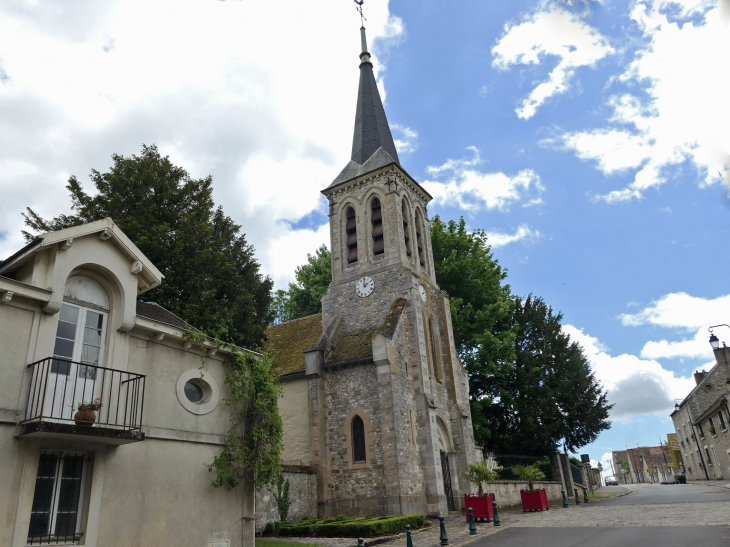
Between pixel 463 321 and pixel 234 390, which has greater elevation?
pixel 463 321

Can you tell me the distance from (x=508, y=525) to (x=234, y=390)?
10.0 metres

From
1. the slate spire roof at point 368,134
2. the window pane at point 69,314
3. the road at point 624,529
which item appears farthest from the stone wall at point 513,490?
the window pane at point 69,314

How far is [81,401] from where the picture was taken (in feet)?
27.5

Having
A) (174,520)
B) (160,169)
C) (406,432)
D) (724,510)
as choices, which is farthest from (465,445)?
(160,169)

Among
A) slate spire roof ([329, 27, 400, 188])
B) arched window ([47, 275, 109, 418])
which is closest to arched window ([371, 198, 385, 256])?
slate spire roof ([329, 27, 400, 188])

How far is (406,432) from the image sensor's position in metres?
19.0

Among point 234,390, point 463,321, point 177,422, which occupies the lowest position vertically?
point 177,422

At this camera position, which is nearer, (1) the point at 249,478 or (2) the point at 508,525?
(1) the point at 249,478

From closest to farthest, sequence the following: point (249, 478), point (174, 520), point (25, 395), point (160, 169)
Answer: point (25, 395) → point (174, 520) → point (249, 478) → point (160, 169)

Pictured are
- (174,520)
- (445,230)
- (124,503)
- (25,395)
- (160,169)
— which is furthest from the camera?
(445,230)

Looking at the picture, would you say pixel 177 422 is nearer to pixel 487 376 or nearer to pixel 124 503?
pixel 124 503

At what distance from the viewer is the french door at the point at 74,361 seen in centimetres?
804

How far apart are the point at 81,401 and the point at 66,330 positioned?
4.18 ft

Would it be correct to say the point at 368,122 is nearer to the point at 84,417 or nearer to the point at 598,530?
the point at 598,530
